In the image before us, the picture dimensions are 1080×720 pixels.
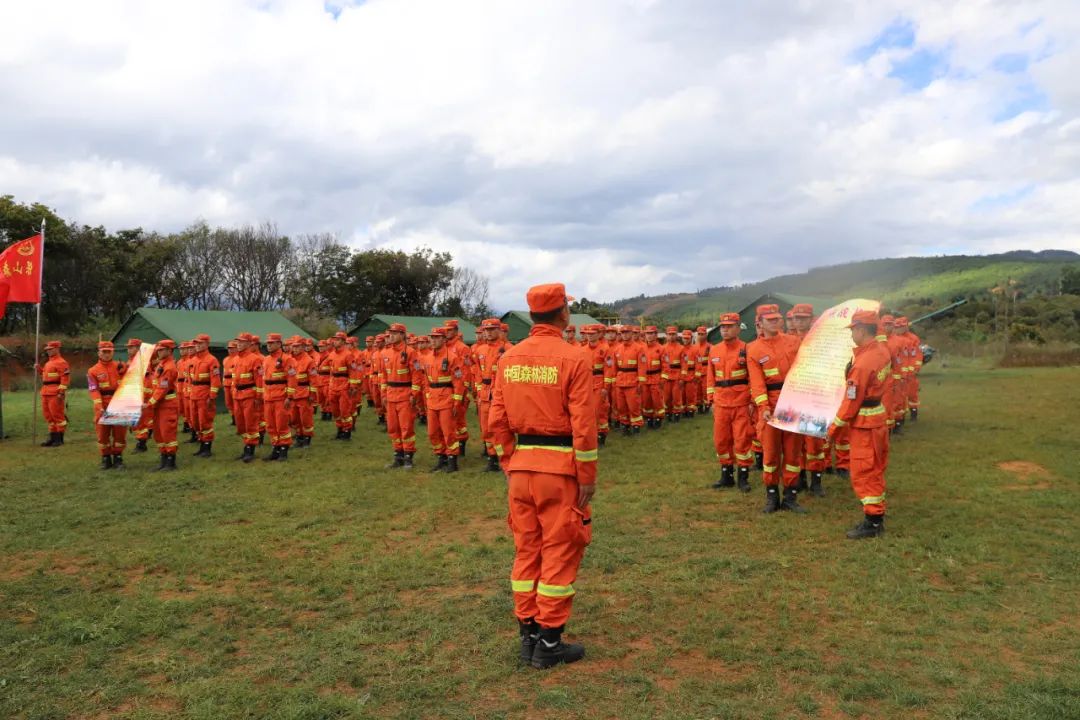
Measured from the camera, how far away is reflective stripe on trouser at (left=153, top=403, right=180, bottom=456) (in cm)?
1074

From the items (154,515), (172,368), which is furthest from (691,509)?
(172,368)

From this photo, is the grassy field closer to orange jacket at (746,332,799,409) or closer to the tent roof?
orange jacket at (746,332,799,409)

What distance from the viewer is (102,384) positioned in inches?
454

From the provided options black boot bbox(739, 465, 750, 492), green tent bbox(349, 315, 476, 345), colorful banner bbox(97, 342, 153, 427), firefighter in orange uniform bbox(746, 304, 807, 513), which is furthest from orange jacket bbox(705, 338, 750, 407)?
green tent bbox(349, 315, 476, 345)

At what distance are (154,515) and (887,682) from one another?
7.85 metres

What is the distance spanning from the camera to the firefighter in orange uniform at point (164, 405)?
10.6 metres

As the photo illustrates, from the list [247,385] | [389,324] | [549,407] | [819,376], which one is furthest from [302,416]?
[389,324]

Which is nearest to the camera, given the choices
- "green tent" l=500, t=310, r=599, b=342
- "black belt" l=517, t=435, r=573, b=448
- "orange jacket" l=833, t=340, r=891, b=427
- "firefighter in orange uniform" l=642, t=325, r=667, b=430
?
"black belt" l=517, t=435, r=573, b=448

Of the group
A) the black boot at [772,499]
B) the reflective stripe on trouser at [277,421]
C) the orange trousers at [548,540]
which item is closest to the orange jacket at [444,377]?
the reflective stripe on trouser at [277,421]

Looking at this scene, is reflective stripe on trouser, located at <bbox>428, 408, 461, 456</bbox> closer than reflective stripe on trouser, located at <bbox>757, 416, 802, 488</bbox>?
No

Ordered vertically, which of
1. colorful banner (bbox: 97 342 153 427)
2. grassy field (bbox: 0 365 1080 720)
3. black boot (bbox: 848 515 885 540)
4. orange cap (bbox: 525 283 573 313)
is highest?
orange cap (bbox: 525 283 573 313)

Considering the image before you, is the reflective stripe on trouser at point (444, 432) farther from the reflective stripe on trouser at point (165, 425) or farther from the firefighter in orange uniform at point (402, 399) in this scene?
the reflective stripe on trouser at point (165, 425)

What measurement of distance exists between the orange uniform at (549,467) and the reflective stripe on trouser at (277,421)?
8283 millimetres

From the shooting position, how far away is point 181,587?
5645 millimetres
